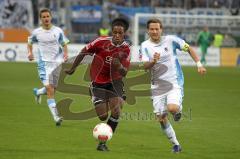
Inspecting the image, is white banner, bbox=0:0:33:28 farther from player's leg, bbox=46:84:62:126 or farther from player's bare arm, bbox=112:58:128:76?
player's bare arm, bbox=112:58:128:76

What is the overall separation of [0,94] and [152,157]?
12954 millimetres

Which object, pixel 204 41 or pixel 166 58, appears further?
pixel 204 41

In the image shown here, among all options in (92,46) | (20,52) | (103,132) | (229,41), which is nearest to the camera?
(103,132)

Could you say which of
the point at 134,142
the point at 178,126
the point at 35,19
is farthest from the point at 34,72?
the point at 134,142

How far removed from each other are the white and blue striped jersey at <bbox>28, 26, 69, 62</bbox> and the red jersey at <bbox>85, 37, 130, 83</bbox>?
4.23 metres

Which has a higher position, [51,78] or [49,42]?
[49,42]

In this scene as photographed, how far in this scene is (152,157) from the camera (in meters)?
11.8

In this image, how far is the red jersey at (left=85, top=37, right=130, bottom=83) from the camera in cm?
1273

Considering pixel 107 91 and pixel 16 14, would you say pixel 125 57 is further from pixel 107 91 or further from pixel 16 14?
pixel 16 14

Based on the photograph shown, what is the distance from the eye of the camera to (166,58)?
12617 millimetres

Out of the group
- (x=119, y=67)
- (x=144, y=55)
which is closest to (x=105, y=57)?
(x=119, y=67)

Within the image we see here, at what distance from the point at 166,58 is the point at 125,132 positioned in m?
3.16

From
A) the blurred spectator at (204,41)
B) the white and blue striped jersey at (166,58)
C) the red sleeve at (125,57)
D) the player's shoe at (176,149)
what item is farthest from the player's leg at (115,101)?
the blurred spectator at (204,41)

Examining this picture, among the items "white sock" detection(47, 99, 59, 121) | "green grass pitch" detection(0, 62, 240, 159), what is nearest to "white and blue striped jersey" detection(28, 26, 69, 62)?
"white sock" detection(47, 99, 59, 121)
